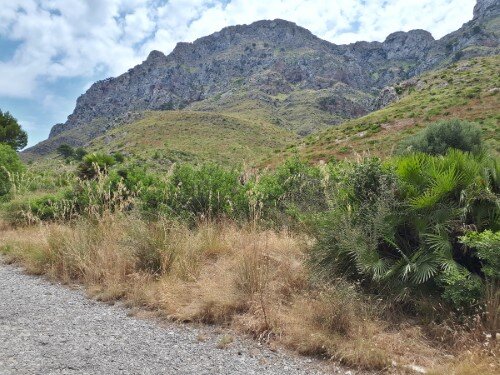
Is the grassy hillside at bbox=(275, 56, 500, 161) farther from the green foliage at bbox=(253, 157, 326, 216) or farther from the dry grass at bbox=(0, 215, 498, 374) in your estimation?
the dry grass at bbox=(0, 215, 498, 374)

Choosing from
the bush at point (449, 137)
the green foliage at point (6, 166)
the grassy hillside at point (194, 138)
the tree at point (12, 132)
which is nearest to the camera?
the green foliage at point (6, 166)

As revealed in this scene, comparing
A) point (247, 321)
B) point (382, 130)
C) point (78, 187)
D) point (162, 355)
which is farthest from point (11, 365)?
point (382, 130)

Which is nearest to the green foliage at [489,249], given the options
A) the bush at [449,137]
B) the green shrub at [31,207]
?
the green shrub at [31,207]

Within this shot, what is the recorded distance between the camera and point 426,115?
44.6 meters

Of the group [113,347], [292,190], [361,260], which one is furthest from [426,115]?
[113,347]

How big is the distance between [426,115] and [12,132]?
5628cm

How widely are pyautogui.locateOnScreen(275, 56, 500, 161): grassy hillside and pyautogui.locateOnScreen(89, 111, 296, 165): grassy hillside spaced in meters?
18.7

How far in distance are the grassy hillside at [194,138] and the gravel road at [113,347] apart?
57698mm

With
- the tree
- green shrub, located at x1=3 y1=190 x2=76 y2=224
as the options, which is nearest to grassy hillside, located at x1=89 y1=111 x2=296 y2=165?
the tree

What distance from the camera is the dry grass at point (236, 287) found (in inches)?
140

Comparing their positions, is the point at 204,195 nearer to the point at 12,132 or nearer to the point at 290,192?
the point at 290,192

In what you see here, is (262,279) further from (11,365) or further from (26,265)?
(26,265)

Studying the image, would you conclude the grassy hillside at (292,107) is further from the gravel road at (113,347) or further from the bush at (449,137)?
the gravel road at (113,347)

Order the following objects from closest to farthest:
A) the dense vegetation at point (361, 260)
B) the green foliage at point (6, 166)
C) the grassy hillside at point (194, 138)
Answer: the dense vegetation at point (361, 260), the green foliage at point (6, 166), the grassy hillside at point (194, 138)
